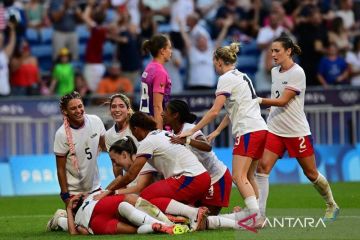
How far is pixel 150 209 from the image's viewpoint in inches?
574

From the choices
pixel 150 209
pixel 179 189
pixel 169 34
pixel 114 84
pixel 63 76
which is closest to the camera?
pixel 150 209

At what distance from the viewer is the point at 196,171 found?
15.0 meters

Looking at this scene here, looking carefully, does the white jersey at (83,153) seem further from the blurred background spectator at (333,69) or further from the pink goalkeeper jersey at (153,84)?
the blurred background spectator at (333,69)

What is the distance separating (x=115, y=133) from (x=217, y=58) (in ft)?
6.31

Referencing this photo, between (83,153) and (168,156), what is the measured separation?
153cm

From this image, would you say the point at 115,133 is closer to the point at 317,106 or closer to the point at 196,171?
the point at 196,171

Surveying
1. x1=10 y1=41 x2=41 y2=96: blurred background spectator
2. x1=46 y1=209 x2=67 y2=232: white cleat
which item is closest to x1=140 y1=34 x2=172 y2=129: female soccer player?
x1=46 y1=209 x2=67 y2=232: white cleat

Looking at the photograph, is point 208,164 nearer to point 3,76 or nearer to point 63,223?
point 63,223

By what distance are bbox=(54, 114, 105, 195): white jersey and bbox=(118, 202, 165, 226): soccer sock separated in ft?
5.51

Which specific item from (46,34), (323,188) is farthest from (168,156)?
(46,34)

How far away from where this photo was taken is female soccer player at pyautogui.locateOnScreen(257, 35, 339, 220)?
16.1 m

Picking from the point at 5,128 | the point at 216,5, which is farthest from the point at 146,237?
the point at 216,5

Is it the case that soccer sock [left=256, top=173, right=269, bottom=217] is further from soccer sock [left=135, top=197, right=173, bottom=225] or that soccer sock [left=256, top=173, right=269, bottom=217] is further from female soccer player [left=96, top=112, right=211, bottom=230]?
soccer sock [left=135, top=197, right=173, bottom=225]

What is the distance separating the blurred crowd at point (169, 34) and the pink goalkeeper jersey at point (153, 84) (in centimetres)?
967
